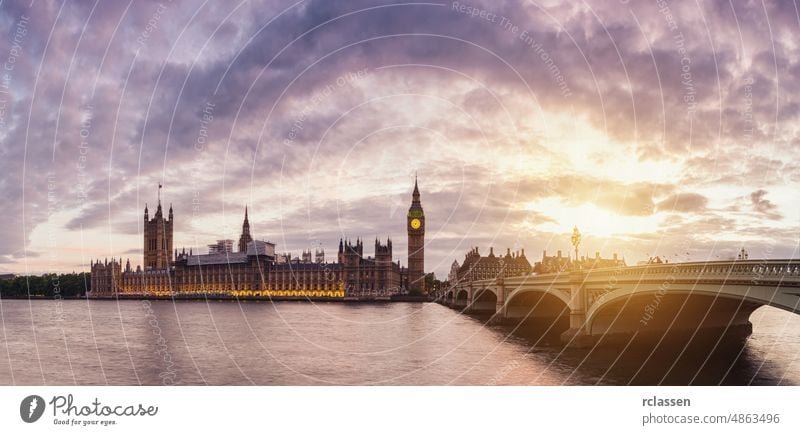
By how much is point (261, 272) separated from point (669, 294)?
117 metres

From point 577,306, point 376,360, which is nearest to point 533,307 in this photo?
point 577,306

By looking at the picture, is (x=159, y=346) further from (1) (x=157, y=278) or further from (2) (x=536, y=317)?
(1) (x=157, y=278)

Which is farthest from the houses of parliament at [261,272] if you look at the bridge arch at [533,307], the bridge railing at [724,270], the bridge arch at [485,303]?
the bridge railing at [724,270]

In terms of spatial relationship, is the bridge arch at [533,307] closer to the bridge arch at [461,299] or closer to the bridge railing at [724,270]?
the bridge railing at [724,270]

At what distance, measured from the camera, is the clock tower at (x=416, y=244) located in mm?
139625

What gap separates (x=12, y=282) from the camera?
146m

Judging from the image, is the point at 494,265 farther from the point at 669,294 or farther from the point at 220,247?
the point at 669,294

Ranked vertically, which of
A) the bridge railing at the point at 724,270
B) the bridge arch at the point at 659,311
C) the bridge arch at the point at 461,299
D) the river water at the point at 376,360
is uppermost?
the bridge railing at the point at 724,270

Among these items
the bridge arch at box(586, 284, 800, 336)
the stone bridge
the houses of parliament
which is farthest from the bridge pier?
the houses of parliament

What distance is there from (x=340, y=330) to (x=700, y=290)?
28587 mm

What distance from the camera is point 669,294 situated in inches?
954
